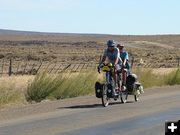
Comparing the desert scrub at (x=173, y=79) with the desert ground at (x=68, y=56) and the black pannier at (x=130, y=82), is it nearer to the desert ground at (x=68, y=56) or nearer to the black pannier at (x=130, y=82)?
the desert ground at (x=68, y=56)

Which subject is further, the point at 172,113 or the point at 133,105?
the point at 133,105

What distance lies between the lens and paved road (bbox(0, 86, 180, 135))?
12695mm

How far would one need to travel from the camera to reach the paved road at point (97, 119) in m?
12.7

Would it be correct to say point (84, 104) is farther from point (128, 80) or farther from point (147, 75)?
point (147, 75)

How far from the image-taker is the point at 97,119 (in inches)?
590

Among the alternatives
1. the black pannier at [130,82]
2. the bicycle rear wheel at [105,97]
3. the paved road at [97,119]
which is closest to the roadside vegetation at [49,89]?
the paved road at [97,119]

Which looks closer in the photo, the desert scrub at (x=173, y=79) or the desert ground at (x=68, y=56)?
the desert scrub at (x=173, y=79)

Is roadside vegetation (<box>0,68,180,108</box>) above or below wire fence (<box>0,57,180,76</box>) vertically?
above

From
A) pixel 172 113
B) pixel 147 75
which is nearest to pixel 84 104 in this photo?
pixel 172 113

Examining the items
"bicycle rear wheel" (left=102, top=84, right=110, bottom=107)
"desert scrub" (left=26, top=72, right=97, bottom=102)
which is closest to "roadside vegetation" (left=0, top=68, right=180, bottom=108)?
"desert scrub" (left=26, top=72, right=97, bottom=102)

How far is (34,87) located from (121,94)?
3778mm

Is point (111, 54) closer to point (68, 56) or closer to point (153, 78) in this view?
point (153, 78)

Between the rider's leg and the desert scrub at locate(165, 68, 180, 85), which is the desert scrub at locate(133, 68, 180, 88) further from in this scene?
the rider's leg

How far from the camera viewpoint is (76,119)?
49.4 ft
